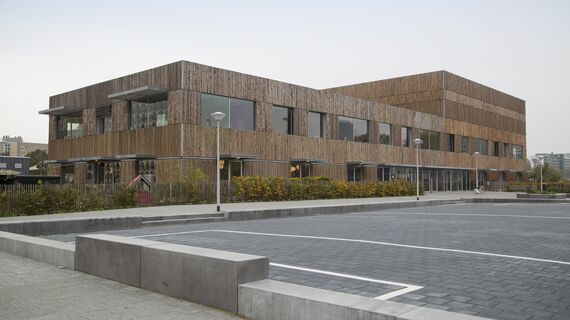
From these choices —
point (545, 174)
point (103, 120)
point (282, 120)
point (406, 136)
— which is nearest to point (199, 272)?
point (282, 120)

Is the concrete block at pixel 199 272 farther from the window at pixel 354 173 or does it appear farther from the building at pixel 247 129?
the window at pixel 354 173

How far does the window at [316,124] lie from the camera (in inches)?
1353

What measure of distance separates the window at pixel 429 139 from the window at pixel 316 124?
14.1m

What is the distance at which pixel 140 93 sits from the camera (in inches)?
1094

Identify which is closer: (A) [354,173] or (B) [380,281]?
(B) [380,281]

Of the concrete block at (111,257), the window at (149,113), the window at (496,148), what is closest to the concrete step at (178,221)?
the concrete block at (111,257)

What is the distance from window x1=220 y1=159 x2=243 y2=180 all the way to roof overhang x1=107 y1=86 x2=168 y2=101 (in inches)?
214

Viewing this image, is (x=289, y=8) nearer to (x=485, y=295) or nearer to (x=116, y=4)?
(x=116, y=4)

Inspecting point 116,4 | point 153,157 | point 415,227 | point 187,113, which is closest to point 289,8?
point 116,4

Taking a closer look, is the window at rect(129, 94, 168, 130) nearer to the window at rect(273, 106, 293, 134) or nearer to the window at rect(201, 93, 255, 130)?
the window at rect(201, 93, 255, 130)

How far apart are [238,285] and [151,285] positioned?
1.59 meters

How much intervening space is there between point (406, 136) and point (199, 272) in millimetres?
40571

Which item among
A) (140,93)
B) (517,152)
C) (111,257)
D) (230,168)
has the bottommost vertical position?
(111,257)

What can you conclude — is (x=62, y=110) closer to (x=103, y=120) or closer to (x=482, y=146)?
(x=103, y=120)
